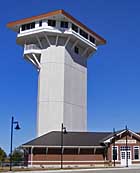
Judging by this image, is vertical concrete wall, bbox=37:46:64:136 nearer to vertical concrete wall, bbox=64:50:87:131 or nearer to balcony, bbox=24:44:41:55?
vertical concrete wall, bbox=64:50:87:131

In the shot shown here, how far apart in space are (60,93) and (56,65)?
5.11 m

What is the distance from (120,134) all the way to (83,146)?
6.34 meters

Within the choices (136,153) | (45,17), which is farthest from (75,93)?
(136,153)

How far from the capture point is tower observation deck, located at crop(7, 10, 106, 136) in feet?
212

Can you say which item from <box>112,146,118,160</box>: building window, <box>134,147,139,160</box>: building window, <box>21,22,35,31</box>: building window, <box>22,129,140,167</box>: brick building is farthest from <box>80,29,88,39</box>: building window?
<box>134,147,139,160</box>: building window

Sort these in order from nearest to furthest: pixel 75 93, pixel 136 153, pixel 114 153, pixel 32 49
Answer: pixel 114 153 < pixel 136 153 < pixel 75 93 < pixel 32 49

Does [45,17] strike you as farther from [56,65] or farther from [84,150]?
[84,150]

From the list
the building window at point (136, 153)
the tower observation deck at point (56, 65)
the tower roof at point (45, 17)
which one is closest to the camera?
the building window at point (136, 153)

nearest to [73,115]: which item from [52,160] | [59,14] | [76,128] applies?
[76,128]

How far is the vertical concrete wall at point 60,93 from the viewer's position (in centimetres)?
6431

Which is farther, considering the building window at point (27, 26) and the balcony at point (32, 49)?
the building window at point (27, 26)

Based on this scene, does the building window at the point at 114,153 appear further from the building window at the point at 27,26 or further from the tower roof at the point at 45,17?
the building window at the point at 27,26

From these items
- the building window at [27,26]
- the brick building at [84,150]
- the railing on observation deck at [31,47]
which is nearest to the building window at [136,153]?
the brick building at [84,150]

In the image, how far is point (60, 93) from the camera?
65.1 m
